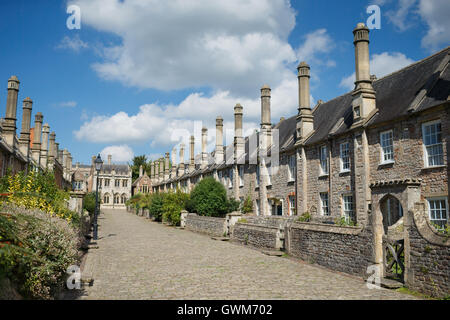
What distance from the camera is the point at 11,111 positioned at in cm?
2659

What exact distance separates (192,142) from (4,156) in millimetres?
27415

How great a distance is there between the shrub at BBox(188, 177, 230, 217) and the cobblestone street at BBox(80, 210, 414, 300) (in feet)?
43.1

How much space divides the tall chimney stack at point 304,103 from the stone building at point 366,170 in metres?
0.07

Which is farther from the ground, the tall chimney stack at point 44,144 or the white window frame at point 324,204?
the tall chimney stack at point 44,144

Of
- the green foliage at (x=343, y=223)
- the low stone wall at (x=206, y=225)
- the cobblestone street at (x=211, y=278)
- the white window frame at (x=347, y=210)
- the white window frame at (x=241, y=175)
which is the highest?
the white window frame at (x=241, y=175)

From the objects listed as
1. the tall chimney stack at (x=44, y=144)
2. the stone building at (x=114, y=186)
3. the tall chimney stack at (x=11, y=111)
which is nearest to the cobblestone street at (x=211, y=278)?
the tall chimney stack at (x=11, y=111)

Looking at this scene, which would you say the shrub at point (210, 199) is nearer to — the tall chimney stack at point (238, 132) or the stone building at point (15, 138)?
the tall chimney stack at point (238, 132)

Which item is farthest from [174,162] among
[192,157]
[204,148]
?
[204,148]

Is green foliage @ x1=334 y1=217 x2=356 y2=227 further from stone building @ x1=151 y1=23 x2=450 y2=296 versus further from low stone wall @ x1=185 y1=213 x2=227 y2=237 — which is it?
low stone wall @ x1=185 y1=213 x2=227 y2=237

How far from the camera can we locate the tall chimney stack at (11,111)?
2650 centimetres

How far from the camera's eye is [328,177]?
22562 mm

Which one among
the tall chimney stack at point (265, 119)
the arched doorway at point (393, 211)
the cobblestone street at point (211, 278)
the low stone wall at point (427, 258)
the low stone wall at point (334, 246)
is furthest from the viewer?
the tall chimney stack at point (265, 119)

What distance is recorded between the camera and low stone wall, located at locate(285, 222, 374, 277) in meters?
11.0

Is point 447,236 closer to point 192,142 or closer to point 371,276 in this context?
point 371,276
